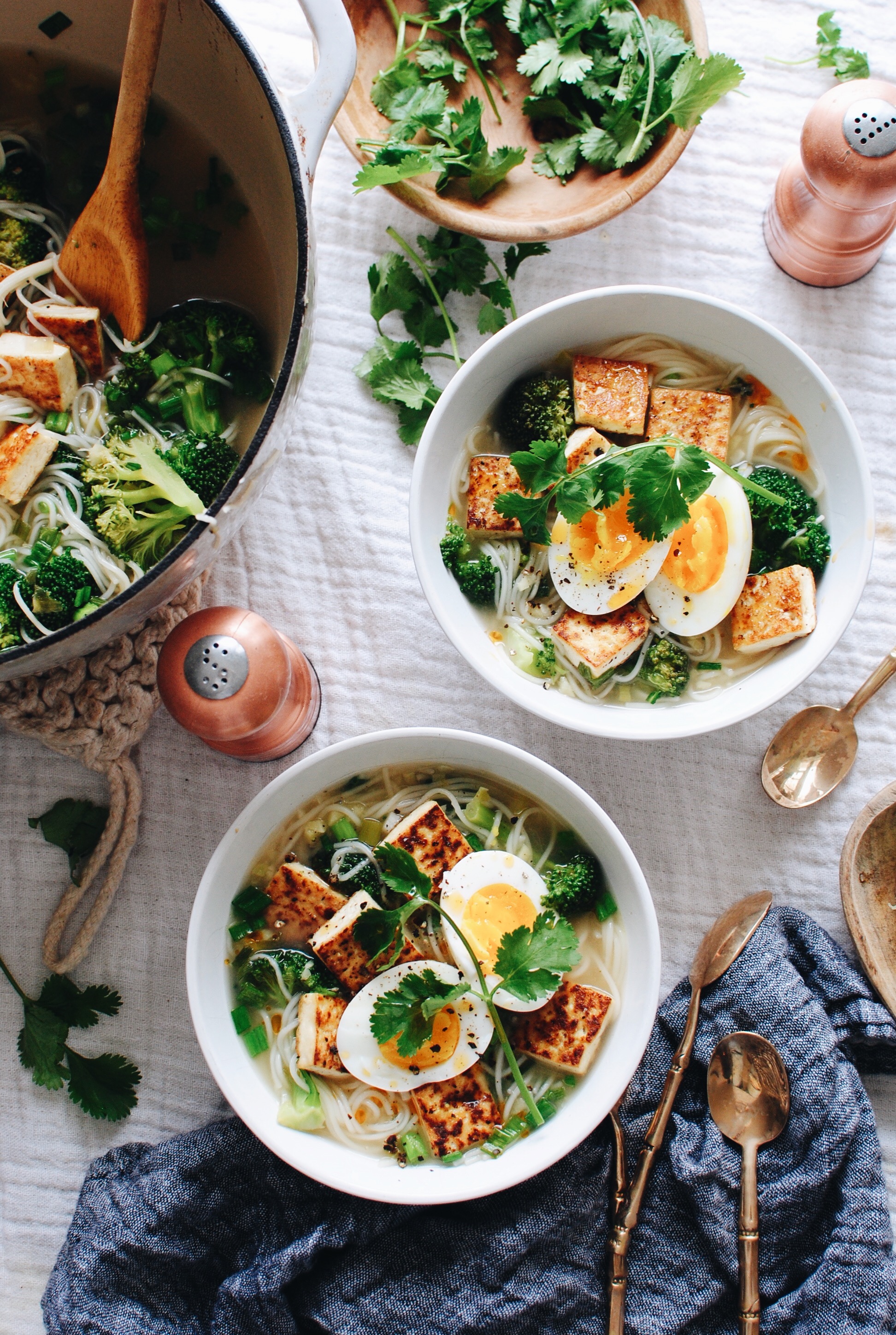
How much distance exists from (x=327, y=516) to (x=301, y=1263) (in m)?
1.58

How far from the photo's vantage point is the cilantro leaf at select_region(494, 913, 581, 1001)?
1.85m

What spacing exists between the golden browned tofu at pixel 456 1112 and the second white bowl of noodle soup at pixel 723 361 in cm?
79

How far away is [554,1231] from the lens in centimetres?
204

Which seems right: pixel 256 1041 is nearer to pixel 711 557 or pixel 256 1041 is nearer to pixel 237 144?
pixel 711 557

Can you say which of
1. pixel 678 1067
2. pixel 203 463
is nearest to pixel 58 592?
pixel 203 463

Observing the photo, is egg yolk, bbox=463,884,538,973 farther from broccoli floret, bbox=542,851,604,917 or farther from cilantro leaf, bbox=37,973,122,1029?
cilantro leaf, bbox=37,973,122,1029

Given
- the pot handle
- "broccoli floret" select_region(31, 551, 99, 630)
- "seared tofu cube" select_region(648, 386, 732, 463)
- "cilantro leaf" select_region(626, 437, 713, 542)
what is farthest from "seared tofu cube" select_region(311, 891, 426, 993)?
the pot handle

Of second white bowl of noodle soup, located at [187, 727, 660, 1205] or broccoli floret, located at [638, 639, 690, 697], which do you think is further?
broccoli floret, located at [638, 639, 690, 697]

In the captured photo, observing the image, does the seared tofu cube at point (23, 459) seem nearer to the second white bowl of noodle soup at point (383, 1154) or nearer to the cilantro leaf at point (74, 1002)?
the second white bowl of noodle soup at point (383, 1154)

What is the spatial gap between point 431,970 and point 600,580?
878 mm

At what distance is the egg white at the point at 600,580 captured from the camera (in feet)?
6.72

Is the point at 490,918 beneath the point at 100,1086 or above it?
above

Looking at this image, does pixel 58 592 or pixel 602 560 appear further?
pixel 602 560

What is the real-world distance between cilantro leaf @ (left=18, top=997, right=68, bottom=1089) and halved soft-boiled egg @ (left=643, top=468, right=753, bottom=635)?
1.61m
